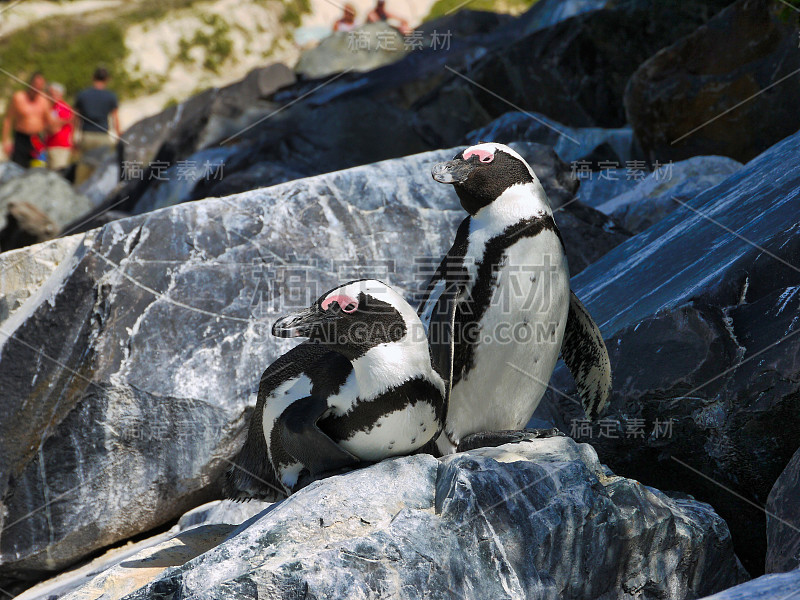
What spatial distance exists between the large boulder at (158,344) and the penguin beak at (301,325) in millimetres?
1668

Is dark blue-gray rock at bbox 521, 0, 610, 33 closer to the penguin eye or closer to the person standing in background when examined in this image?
the person standing in background

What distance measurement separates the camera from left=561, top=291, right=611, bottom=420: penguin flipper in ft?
11.7

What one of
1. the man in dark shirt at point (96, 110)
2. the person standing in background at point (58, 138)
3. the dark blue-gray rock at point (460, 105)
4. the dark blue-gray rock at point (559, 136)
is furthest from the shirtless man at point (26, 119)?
the dark blue-gray rock at point (559, 136)

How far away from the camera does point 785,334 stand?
3.55 meters

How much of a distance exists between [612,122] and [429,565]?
23.8ft

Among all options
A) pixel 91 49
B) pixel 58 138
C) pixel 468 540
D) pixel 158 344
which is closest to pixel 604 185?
pixel 158 344

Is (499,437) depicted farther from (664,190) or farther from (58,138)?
(58,138)

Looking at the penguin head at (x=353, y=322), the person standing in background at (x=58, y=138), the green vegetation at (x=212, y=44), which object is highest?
the green vegetation at (x=212, y=44)

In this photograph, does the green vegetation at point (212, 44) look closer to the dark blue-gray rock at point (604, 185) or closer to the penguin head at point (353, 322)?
the dark blue-gray rock at point (604, 185)

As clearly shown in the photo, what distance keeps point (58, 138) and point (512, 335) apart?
10.8 metres

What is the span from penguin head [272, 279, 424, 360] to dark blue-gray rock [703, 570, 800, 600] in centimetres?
120

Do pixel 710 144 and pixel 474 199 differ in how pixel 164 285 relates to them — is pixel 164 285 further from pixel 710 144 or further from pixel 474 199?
pixel 710 144

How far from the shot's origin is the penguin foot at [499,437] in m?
3.22

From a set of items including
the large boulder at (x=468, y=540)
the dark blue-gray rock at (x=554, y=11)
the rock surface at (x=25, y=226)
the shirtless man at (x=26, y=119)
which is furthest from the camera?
the shirtless man at (x=26, y=119)
